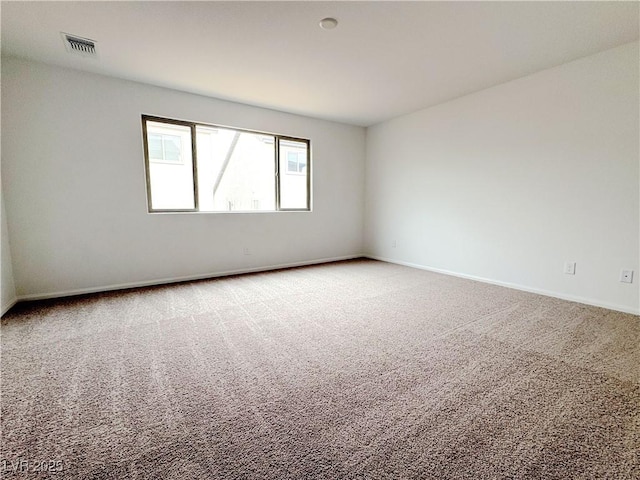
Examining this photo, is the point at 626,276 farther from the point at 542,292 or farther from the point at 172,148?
the point at 172,148

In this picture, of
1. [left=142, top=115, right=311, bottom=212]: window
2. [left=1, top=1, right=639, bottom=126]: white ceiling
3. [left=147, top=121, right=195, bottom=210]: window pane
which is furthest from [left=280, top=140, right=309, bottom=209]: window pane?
[left=147, top=121, right=195, bottom=210]: window pane


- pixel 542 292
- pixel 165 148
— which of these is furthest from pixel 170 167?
pixel 542 292

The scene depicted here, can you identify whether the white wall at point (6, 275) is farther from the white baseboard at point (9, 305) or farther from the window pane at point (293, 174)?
the window pane at point (293, 174)

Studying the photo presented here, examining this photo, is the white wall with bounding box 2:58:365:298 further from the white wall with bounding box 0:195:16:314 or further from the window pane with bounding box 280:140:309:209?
the window pane with bounding box 280:140:309:209

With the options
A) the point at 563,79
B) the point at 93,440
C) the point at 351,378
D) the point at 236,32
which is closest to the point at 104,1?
the point at 236,32

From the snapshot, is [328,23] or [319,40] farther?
[319,40]

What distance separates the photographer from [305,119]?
4.53 m

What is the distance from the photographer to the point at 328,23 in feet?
7.04

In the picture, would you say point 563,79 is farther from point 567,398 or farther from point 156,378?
point 156,378

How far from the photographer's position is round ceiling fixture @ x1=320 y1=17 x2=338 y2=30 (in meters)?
2.11

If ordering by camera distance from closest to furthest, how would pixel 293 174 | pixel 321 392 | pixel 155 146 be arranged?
pixel 321 392 < pixel 155 146 < pixel 293 174

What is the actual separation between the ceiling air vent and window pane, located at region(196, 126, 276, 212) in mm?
1300

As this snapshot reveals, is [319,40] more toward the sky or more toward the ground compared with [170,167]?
more toward the sky

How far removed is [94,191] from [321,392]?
328cm
